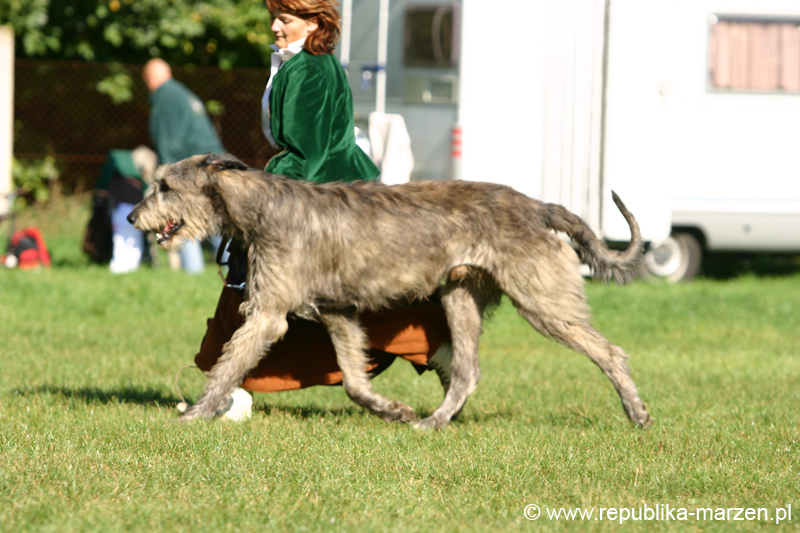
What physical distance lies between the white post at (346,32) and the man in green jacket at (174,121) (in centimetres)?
181

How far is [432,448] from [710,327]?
5.91 m

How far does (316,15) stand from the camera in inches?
199

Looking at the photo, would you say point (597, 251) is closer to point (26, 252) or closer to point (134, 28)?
point (26, 252)

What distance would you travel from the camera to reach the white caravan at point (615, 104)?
11070 mm

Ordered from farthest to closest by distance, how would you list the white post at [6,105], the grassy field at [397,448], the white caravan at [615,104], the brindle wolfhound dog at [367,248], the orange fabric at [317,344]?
the white post at [6,105] < the white caravan at [615,104] < the orange fabric at [317,344] < the brindle wolfhound dog at [367,248] < the grassy field at [397,448]

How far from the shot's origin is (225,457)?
4.33 metres

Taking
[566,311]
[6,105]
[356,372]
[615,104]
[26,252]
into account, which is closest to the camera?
[566,311]

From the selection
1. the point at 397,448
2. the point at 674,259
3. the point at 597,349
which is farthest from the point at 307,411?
the point at 674,259

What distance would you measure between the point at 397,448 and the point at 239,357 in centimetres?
92

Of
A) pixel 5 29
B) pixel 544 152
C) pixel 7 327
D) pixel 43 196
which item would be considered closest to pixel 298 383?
pixel 7 327

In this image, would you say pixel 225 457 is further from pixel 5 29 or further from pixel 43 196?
pixel 43 196

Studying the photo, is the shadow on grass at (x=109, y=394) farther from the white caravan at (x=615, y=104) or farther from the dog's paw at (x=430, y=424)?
the white caravan at (x=615, y=104)

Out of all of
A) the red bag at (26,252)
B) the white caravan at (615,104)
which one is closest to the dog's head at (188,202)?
the white caravan at (615,104)

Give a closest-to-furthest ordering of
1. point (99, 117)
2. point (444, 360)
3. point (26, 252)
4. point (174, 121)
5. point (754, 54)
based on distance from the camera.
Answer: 1. point (444, 360)
2. point (174, 121)
3. point (26, 252)
4. point (754, 54)
5. point (99, 117)
